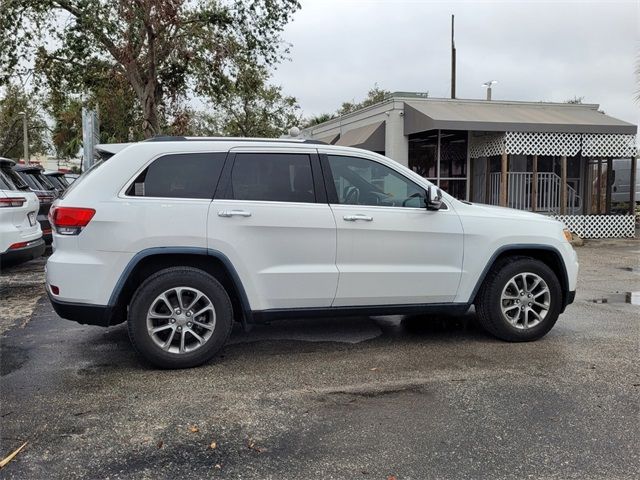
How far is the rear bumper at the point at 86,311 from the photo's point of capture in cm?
455

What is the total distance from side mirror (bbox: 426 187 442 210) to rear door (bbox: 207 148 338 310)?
90 cm

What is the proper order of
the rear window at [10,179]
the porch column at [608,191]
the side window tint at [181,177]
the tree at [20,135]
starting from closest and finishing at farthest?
the side window tint at [181,177], the rear window at [10,179], the porch column at [608,191], the tree at [20,135]

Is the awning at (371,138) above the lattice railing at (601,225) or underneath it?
above

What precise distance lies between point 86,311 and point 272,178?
184 cm

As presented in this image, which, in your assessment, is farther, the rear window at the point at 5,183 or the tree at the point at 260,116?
the tree at the point at 260,116

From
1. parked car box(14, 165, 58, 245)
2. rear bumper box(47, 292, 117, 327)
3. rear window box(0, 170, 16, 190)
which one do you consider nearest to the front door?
rear bumper box(47, 292, 117, 327)

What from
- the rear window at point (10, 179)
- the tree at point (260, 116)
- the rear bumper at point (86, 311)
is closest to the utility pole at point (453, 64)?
the tree at point (260, 116)

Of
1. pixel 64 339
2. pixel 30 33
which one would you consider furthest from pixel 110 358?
pixel 30 33

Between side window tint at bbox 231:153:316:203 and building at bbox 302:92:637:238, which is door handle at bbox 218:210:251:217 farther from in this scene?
building at bbox 302:92:637:238

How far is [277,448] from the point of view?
134 inches

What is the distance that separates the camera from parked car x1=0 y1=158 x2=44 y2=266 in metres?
7.57

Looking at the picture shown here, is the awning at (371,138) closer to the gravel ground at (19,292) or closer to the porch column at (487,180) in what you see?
the porch column at (487,180)

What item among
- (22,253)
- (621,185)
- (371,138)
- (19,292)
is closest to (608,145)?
(621,185)

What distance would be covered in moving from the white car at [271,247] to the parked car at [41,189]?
6141mm
